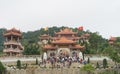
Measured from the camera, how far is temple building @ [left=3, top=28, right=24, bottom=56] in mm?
65875

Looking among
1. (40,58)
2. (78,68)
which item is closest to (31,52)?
(40,58)

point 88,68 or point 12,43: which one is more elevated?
point 12,43

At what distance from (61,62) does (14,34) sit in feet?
57.0

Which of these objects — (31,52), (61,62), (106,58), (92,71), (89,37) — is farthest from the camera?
(89,37)

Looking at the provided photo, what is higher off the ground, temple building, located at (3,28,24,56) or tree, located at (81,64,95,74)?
temple building, located at (3,28,24,56)

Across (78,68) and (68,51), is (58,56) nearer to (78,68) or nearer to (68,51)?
(68,51)

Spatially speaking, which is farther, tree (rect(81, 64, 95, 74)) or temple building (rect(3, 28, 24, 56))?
temple building (rect(3, 28, 24, 56))

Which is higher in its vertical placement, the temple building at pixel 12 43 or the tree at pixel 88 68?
the temple building at pixel 12 43

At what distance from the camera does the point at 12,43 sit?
6600cm

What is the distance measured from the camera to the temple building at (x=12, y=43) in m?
65.9

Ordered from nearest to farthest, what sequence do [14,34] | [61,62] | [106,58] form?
[61,62] → [106,58] → [14,34]

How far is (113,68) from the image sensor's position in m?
49.9

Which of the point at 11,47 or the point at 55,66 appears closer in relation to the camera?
the point at 55,66

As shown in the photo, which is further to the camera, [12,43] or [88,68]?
[12,43]
